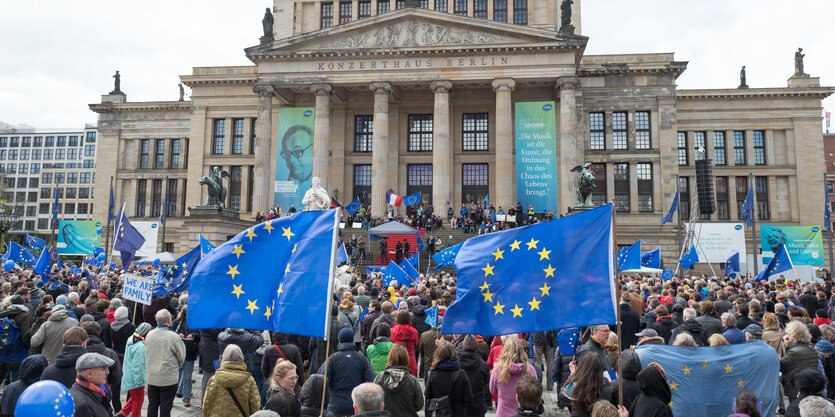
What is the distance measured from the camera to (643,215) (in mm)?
45094

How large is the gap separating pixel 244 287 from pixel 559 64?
122ft

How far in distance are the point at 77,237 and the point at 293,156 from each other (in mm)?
14575

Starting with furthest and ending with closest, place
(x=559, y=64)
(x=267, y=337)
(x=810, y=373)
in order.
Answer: (x=559, y=64) < (x=267, y=337) < (x=810, y=373)

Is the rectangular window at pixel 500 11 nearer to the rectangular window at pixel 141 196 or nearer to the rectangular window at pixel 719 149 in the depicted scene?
the rectangular window at pixel 719 149

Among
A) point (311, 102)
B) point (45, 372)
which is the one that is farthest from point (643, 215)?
point (45, 372)

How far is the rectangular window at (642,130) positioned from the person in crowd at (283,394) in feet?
145

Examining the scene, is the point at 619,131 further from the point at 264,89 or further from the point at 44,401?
the point at 44,401

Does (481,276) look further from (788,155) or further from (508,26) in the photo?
(788,155)

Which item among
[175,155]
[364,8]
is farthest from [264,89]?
[175,155]

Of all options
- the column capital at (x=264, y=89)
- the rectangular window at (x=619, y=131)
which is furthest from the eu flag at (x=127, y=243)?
the rectangular window at (x=619, y=131)

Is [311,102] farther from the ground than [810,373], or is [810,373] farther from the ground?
[311,102]

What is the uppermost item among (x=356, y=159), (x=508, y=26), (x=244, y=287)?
(x=508, y=26)

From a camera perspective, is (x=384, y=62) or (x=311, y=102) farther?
(x=311, y=102)

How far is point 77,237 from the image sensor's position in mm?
33875
